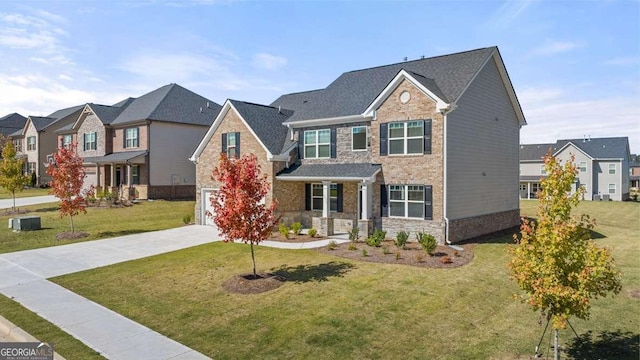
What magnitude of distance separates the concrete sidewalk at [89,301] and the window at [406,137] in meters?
5.68

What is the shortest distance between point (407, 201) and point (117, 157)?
30.7 meters

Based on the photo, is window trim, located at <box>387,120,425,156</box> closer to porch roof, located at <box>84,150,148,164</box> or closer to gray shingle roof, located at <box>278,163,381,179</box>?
gray shingle roof, located at <box>278,163,381,179</box>

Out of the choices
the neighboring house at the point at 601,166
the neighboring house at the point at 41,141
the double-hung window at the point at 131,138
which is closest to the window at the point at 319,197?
the double-hung window at the point at 131,138

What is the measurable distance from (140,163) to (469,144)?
30797 millimetres

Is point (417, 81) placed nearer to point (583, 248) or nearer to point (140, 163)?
point (583, 248)

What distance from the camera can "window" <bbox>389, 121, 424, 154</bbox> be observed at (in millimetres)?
20359

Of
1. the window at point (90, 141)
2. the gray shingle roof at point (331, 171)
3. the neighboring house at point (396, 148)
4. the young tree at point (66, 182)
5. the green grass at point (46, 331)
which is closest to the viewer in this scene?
the green grass at point (46, 331)

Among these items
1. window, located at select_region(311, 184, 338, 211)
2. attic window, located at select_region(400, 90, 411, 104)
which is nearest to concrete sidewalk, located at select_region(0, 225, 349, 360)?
window, located at select_region(311, 184, 338, 211)

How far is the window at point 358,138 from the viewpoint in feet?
75.2

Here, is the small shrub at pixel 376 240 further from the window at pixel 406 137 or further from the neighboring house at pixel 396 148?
the window at pixel 406 137

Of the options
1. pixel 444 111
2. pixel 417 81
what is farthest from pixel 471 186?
pixel 417 81

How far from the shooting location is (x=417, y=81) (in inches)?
783

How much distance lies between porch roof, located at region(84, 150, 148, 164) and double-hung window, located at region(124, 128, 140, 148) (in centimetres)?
82

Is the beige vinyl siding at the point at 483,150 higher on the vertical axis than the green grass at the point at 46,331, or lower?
higher
